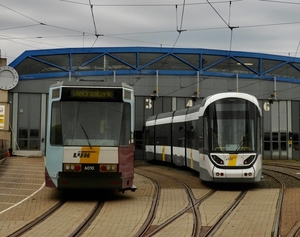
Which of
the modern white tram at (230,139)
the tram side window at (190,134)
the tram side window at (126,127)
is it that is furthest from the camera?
the tram side window at (190,134)

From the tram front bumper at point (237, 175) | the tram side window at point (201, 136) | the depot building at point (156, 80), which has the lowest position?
the tram front bumper at point (237, 175)

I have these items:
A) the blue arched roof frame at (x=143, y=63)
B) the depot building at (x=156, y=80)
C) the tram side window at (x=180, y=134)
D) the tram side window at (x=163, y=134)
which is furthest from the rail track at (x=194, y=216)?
the blue arched roof frame at (x=143, y=63)

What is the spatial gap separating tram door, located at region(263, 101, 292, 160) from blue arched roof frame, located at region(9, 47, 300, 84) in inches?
102

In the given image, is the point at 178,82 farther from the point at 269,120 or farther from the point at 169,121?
the point at 169,121

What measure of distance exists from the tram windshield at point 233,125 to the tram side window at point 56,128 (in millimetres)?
5693

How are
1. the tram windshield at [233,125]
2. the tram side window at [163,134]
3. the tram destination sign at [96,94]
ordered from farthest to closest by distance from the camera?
the tram side window at [163,134], the tram windshield at [233,125], the tram destination sign at [96,94]

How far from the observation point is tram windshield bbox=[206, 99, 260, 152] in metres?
17.2

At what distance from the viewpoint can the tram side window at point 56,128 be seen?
13711 mm

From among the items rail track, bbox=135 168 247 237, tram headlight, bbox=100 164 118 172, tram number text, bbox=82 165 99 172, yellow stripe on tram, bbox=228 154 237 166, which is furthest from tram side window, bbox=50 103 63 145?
yellow stripe on tram, bbox=228 154 237 166

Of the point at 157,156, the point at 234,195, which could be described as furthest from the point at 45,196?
the point at 157,156

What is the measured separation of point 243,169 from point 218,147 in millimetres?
1067

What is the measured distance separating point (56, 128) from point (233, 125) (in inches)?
246

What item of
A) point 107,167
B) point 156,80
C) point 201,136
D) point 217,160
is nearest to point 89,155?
point 107,167

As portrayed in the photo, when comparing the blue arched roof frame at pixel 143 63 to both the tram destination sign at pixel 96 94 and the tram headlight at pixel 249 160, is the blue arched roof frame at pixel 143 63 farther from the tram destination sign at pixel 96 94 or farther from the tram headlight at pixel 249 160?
the tram destination sign at pixel 96 94
